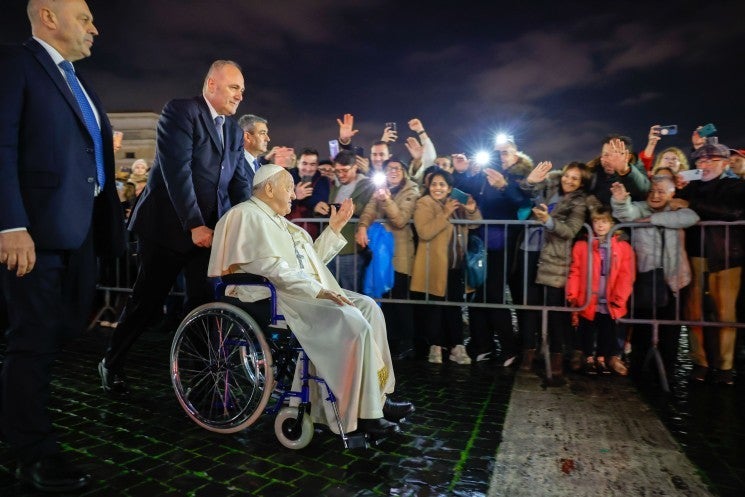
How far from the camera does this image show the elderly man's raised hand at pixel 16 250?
262 cm

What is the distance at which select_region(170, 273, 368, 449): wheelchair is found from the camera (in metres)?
3.37

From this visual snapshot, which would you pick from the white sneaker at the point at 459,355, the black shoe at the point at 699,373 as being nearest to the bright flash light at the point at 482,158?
the white sneaker at the point at 459,355

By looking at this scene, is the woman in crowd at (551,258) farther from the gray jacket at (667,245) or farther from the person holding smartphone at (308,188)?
the person holding smartphone at (308,188)

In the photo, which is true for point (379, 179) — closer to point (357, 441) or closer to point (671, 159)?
point (671, 159)

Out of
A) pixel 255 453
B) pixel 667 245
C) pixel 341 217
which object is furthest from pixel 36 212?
pixel 667 245

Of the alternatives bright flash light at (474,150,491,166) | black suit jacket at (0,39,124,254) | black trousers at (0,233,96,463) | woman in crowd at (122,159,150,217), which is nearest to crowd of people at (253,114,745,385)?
bright flash light at (474,150,491,166)

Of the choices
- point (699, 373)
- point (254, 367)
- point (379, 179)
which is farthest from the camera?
point (379, 179)

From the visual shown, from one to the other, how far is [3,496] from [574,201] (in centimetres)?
518

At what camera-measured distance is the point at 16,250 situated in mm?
2625

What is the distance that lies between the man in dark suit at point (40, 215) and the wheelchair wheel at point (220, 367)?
85 cm

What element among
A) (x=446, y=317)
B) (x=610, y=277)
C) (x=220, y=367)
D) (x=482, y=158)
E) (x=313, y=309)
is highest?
(x=482, y=158)

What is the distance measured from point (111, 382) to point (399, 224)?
10.5 ft

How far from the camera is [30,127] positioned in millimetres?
2781

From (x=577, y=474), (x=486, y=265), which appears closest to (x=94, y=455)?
(x=577, y=474)
